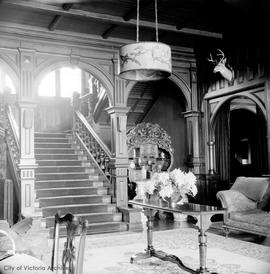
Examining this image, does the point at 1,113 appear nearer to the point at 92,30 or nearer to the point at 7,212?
the point at 7,212

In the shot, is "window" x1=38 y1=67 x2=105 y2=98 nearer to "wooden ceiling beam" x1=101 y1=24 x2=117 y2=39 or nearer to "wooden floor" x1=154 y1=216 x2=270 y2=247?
"wooden ceiling beam" x1=101 y1=24 x2=117 y2=39

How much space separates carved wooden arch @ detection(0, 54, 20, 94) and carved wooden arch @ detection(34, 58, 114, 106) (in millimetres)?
361

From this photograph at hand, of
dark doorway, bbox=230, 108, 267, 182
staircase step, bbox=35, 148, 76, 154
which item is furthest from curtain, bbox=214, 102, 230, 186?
staircase step, bbox=35, 148, 76, 154

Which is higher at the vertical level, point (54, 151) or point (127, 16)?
point (127, 16)

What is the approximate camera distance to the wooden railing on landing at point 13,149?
830 centimetres

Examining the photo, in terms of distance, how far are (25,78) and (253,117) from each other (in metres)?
7.84

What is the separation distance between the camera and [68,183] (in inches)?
383

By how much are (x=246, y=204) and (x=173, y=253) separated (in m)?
1.85

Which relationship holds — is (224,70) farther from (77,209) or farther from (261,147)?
(77,209)

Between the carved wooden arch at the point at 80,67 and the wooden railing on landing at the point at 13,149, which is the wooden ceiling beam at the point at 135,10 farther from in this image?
the wooden railing on landing at the point at 13,149

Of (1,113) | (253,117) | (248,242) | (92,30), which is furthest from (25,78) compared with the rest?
(253,117)

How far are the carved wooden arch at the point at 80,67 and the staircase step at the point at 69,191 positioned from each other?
211cm

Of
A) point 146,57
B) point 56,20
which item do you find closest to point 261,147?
point 56,20

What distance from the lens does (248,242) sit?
22.4 ft
